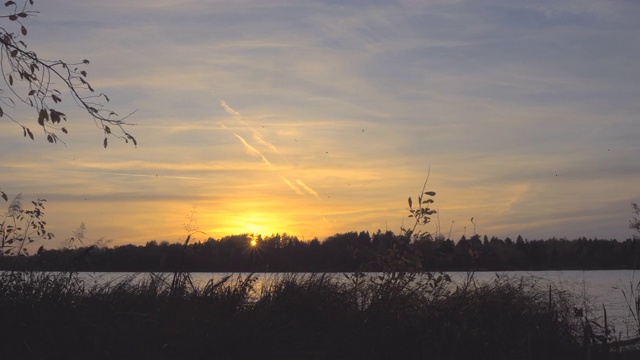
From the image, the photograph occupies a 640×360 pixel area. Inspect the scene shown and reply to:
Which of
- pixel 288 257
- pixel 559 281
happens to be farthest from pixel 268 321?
pixel 559 281

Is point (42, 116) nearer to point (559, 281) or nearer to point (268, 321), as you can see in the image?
point (268, 321)

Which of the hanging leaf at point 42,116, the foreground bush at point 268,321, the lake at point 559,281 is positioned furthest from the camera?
the lake at point 559,281

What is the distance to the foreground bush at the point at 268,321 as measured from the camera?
8.14 meters

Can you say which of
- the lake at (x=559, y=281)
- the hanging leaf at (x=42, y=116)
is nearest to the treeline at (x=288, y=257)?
the lake at (x=559, y=281)

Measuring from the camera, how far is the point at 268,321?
31.2 ft

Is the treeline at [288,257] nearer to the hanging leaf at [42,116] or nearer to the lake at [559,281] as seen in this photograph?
the lake at [559,281]

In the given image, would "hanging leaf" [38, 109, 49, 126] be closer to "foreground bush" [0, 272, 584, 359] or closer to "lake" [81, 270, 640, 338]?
"foreground bush" [0, 272, 584, 359]

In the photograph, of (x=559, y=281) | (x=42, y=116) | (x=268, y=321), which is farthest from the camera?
(x=559, y=281)

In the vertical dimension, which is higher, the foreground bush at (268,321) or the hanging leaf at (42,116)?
the hanging leaf at (42,116)

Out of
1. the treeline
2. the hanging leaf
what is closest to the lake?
the treeline

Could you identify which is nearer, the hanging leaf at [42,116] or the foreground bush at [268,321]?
the hanging leaf at [42,116]

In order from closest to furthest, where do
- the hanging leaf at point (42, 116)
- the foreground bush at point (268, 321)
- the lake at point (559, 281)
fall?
the hanging leaf at point (42, 116) < the foreground bush at point (268, 321) < the lake at point (559, 281)

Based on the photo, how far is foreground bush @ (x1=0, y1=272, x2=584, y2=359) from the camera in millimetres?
8141

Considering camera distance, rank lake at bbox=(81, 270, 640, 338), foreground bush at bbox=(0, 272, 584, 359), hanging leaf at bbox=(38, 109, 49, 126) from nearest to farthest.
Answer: hanging leaf at bbox=(38, 109, 49, 126), foreground bush at bbox=(0, 272, 584, 359), lake at bbox=(81, 270, 640, 338)
